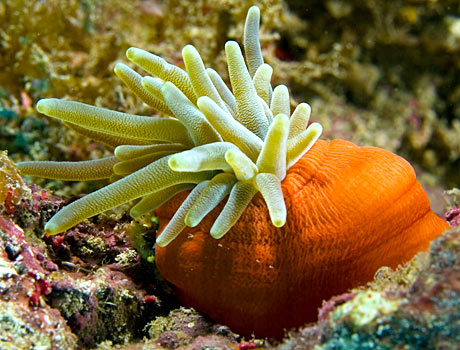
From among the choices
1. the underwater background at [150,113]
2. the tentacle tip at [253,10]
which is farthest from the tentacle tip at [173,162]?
the tentacle tip at [253,10]

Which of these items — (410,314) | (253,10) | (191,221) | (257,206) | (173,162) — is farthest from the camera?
(253,10)

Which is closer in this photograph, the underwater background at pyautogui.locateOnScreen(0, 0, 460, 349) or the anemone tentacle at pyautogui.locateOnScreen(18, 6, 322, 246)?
the underwater background at pyautogui.locateOnScreen(0, 0, 460, 349)

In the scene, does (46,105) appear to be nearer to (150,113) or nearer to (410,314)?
(150,113)

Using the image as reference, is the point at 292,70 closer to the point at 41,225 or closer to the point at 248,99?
the point at 248,99

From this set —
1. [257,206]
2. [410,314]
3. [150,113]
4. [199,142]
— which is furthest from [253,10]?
[410,314]

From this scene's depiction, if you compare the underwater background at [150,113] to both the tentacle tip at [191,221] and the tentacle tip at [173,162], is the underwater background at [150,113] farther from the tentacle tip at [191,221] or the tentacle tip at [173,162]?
the tentacle tip at [173,162]

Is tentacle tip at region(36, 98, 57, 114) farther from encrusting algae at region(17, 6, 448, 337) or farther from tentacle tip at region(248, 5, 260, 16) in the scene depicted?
tentacle tip at region(248, 5, 260, 16)

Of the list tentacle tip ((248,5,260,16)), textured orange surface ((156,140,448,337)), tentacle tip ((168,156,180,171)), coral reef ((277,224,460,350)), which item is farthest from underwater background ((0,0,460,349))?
tentacle tip ((248,5,260,16))

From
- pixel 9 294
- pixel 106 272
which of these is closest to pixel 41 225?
pixel 106 272
